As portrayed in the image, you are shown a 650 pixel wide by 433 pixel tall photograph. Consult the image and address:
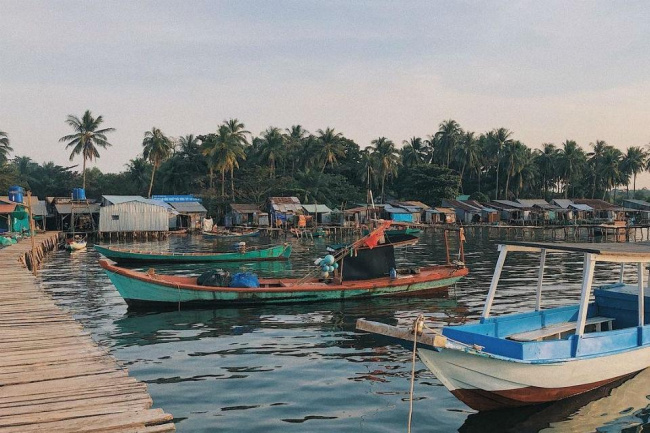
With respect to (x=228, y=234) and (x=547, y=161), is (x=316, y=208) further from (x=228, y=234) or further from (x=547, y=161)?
(x=547, y=161)

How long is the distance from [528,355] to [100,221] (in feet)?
173

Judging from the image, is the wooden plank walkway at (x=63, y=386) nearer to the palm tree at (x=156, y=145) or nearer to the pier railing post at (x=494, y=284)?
the pier railing post at (x=494, y=284)

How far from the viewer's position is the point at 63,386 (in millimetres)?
8109

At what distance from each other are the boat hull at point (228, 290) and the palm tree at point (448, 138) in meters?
69.9

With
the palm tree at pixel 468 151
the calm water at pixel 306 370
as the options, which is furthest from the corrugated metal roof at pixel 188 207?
the palm tree at pixel 468 151

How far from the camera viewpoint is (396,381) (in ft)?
37.4

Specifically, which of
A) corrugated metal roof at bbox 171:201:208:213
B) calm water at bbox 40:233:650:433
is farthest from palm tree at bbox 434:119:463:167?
calm water at bbox 40:233:650:433

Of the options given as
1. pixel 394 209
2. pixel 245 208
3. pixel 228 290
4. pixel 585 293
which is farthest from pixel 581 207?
pixel 585 293

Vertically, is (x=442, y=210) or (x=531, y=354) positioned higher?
(x=442, y=210)

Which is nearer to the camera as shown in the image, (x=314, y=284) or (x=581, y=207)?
(x=314, y=284)

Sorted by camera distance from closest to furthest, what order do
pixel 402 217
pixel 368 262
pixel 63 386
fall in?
pixel 63 386
pixel 368 262
pixel 402 217

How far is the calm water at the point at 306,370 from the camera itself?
368 inches

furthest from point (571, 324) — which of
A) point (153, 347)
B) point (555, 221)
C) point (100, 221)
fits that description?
point (555, 221)

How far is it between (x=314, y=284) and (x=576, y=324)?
1040cm
